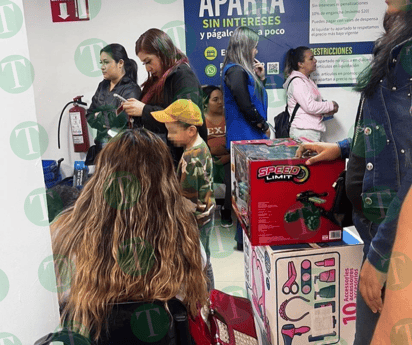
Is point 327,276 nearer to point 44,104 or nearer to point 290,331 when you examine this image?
point 290,331

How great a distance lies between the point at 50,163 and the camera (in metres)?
2.39

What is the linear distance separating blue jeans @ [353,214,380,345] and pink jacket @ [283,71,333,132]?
150 centimetres

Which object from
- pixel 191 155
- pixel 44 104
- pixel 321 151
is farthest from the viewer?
pixel 44 104

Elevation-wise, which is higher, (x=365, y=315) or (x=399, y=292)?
(x=399, y=292)

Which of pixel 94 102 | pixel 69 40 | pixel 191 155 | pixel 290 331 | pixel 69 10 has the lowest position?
pixel 290 331

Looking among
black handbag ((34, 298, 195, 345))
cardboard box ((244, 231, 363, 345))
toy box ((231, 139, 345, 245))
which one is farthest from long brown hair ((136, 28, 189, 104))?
black handbag ((34, 298, 195, 345))

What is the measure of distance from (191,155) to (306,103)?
4.08 ft

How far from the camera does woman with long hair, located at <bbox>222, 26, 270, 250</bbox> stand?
7.46ft

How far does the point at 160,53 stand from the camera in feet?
5.82

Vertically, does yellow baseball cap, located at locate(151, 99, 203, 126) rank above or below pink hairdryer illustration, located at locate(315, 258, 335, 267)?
above

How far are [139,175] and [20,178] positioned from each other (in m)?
0.32

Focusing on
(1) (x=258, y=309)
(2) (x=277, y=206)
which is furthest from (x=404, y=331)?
(1) (x=258, y=309)

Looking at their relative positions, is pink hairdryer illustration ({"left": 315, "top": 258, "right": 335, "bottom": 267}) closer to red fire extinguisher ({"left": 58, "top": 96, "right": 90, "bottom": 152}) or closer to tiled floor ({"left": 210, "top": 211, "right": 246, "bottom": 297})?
tiled floor ({"left": 210, "top": 211, "right": 246, "bottom": 297})

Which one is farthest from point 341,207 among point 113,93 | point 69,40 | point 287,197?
point 69,40
